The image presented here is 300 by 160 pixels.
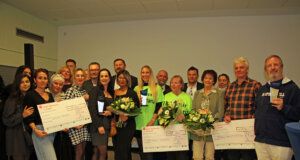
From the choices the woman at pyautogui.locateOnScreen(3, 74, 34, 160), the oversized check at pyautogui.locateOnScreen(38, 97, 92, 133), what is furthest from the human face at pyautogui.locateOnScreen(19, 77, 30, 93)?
the oversized check at pyautogui.locateOnScreen(38, 97, 92, 133)

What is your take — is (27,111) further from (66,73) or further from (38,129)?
(66,73)

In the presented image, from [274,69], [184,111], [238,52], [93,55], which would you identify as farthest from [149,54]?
[274,69]

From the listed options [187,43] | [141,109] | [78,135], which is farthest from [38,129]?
[187,43]

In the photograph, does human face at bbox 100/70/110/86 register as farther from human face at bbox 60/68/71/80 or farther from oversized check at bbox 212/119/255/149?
oversized check at bbox 212/119/255/149

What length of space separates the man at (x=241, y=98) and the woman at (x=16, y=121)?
109 inches

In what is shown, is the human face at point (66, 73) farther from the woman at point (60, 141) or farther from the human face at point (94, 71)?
the woman at point (60, 141)

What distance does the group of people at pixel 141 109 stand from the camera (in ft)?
7.80

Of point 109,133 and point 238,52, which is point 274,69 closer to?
point 109,133

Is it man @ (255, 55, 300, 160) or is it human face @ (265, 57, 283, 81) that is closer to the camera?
man @ (255, 55, 300, 160)

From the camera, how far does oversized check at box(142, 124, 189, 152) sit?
3191mm

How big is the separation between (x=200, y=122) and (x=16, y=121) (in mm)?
2426

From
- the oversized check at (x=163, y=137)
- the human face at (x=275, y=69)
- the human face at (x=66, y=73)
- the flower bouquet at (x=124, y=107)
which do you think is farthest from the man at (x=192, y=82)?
the human face at (x=66, y=73)

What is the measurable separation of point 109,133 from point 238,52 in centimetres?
450

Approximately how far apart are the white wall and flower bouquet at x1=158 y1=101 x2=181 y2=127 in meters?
3.42
